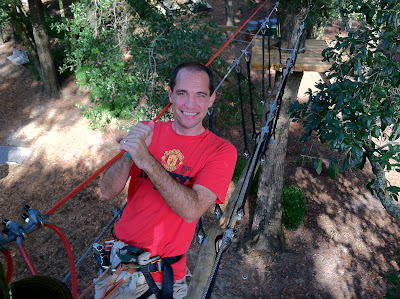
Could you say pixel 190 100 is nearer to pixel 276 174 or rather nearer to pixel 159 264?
pixel 159 264

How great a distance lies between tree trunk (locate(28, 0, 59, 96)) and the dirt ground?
306 millimetres

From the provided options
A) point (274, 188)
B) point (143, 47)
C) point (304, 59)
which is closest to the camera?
point (304, 59)

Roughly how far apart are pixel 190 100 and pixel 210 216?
4.61 meters

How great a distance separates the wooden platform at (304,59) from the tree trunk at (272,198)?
914 millimetres

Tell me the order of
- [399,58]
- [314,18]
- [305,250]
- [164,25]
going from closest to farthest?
[314,18] → [164,25] → [305,250] → [399,58]

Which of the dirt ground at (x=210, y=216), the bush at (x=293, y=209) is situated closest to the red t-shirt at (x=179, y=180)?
the dirt ground at (x=210, y=216)

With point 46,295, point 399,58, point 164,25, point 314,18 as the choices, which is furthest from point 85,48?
point 399,58

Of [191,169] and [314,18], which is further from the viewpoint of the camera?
[314,18]

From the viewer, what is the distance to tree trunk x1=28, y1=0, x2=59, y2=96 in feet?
23.2

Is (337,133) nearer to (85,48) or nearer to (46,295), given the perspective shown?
(46,295)

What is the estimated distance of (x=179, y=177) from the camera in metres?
1.53

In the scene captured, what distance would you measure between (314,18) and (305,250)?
4027 mm

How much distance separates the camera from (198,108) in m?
1.60

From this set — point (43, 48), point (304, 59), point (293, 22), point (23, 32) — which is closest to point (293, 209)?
point (304, 59)
